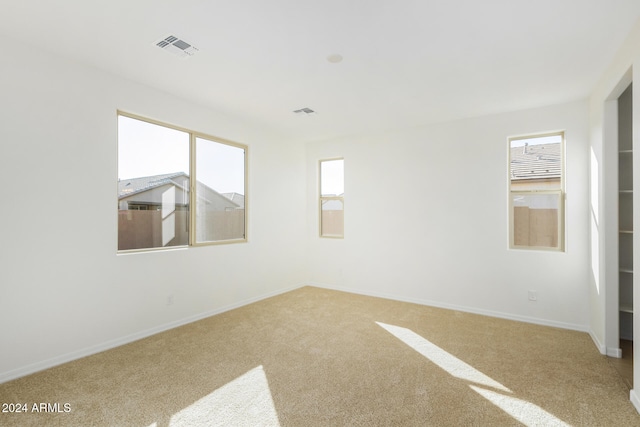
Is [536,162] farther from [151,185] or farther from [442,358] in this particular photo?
[151,185]

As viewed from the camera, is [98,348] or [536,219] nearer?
[98,348]

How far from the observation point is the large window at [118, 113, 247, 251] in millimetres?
3297

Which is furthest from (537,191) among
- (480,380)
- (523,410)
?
(523,410)

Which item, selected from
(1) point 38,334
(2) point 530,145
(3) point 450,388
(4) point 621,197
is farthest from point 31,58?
(4) point 621,197

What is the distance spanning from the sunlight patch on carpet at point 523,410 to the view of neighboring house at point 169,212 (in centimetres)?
344

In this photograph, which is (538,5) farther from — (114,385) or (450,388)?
(114,385)

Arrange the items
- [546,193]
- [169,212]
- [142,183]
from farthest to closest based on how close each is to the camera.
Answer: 1. [546,193]
2. [169,212]
3. [142,183]

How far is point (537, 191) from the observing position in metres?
3.91

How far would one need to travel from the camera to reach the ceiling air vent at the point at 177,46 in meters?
2.44

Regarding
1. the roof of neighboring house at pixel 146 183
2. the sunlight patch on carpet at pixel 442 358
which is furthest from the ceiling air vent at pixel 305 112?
the sunlight patch on carpet at pixel 442 358

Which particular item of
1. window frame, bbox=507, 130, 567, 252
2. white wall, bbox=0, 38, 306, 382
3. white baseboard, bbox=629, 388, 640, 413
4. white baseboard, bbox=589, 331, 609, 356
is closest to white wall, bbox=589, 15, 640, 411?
white baseboard, bbox=589, 331, 609, 356

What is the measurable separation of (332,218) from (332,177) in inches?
29.8

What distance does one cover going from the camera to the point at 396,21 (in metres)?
2.18

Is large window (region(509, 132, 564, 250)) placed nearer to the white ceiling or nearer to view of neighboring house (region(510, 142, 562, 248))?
view of neighboring house (region(510, 142, 562, 248))
